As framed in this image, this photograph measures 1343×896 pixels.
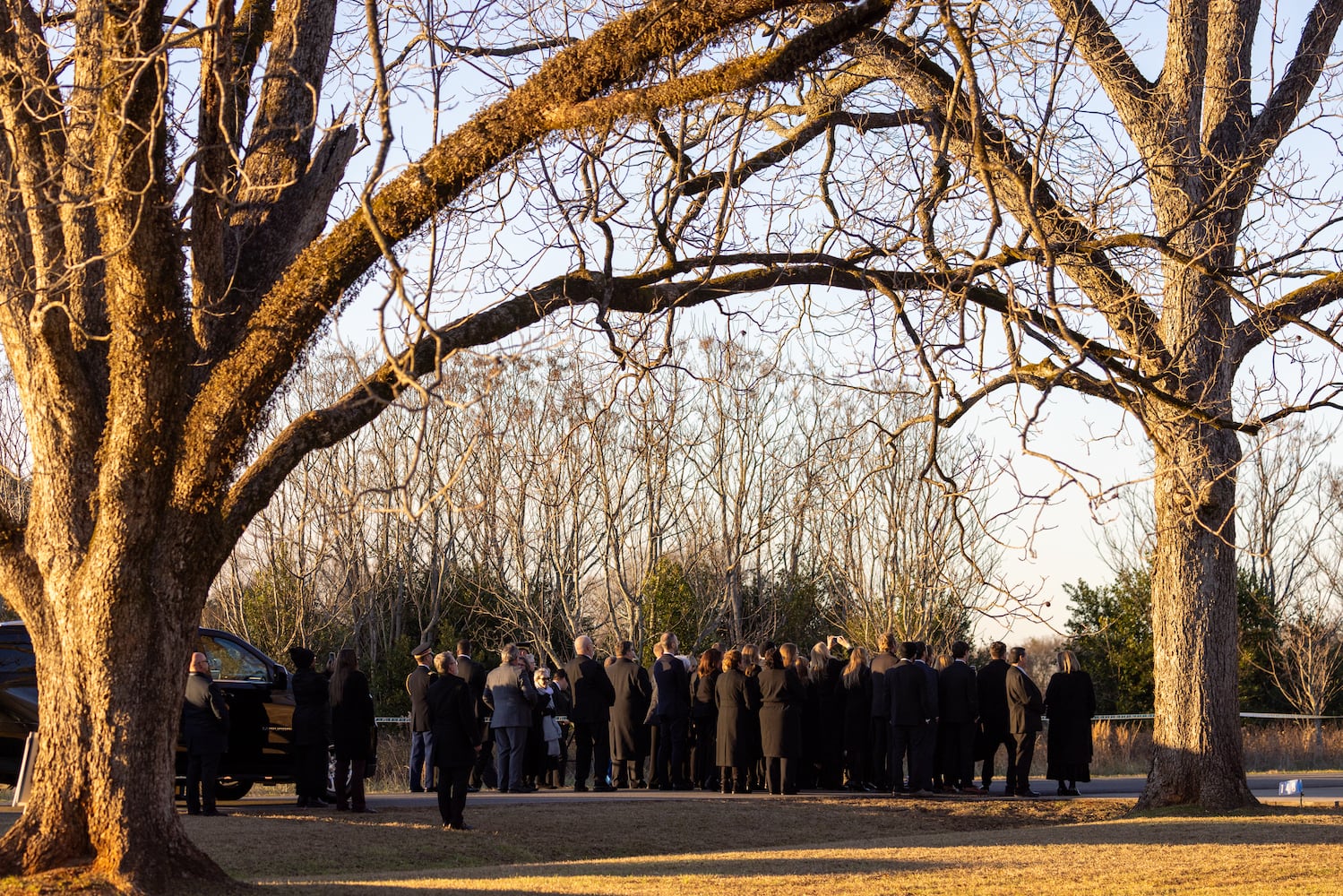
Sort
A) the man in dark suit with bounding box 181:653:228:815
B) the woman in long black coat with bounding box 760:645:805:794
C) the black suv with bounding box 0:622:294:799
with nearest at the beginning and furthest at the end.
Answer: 1. the man in dark suit with bounding box 181:653:228:815
2. the black suv with bounding box 0:622:294:799
3. the woman in long black coat with bounding box 760:645:805:794

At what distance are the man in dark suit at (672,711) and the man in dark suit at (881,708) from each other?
2391 mm

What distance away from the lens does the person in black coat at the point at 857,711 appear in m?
18.2

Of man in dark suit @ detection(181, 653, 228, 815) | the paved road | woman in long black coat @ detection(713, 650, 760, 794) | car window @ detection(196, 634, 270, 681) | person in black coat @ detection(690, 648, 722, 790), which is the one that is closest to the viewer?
man in dark suit @ detection(181, 653, 228, 815)

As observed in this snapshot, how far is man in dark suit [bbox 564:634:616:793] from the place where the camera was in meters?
18.4

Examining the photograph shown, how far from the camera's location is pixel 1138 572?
121 feet

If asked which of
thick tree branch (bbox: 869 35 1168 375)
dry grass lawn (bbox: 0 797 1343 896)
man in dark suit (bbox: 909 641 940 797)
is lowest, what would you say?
dry grass lawn (bbox: 0 797 1343 896)

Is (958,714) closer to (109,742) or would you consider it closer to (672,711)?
(672,711)

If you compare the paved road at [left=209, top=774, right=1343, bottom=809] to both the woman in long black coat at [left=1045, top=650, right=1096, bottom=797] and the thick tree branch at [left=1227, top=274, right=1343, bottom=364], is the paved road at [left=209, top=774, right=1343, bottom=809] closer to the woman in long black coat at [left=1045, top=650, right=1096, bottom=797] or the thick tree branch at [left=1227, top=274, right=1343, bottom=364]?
the woman in long black coat at [left=1045, top=650, right=1096, bottom=797]

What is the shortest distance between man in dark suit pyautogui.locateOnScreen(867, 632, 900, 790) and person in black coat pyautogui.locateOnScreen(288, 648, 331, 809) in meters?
6.67

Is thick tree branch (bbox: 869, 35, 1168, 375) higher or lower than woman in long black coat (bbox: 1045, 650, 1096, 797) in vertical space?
higher

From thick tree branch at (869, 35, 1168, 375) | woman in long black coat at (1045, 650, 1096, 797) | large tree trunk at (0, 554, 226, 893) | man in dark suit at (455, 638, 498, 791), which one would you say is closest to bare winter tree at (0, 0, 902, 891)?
large tree trunk at (0, 554, 226, 893)

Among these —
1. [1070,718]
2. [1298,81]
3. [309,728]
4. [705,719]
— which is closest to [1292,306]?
[1298,81]

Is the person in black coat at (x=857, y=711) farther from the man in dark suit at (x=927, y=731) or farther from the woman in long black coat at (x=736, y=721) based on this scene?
the woman in long black coat at (x=736, y=721)

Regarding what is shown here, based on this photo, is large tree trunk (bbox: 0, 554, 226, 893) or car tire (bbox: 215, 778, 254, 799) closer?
large tree trunk (bbox: 0, 554, 226, 893)
